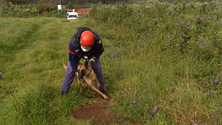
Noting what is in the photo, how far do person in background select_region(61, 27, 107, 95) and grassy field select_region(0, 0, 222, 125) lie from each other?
14.1 inches

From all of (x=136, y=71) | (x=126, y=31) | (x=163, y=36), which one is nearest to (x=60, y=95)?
(x=136, y=71)

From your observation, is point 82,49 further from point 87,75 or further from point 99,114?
point 99,114

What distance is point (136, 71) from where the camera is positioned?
353 centimetres

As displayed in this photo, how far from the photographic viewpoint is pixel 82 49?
256 centimetres

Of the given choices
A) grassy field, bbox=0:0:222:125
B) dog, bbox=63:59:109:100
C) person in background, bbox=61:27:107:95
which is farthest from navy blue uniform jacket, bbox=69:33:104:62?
grassy field, bbox=0:0:222:125

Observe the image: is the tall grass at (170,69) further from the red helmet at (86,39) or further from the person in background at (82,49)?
the red helmet at (86,39)

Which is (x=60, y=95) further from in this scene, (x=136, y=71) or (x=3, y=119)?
(x=136, y=71)

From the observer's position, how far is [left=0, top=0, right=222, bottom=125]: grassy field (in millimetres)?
2369

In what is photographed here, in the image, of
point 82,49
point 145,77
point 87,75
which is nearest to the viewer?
point 82,49

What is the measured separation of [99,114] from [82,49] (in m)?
1.02

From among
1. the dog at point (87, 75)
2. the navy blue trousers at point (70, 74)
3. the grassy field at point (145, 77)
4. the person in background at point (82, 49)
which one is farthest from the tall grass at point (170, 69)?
the person in background at point (82, 49)

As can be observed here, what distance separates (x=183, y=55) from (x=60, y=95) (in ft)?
8.87

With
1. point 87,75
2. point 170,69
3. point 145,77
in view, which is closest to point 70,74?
point 87,75

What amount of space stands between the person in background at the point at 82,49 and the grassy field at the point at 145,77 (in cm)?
36
